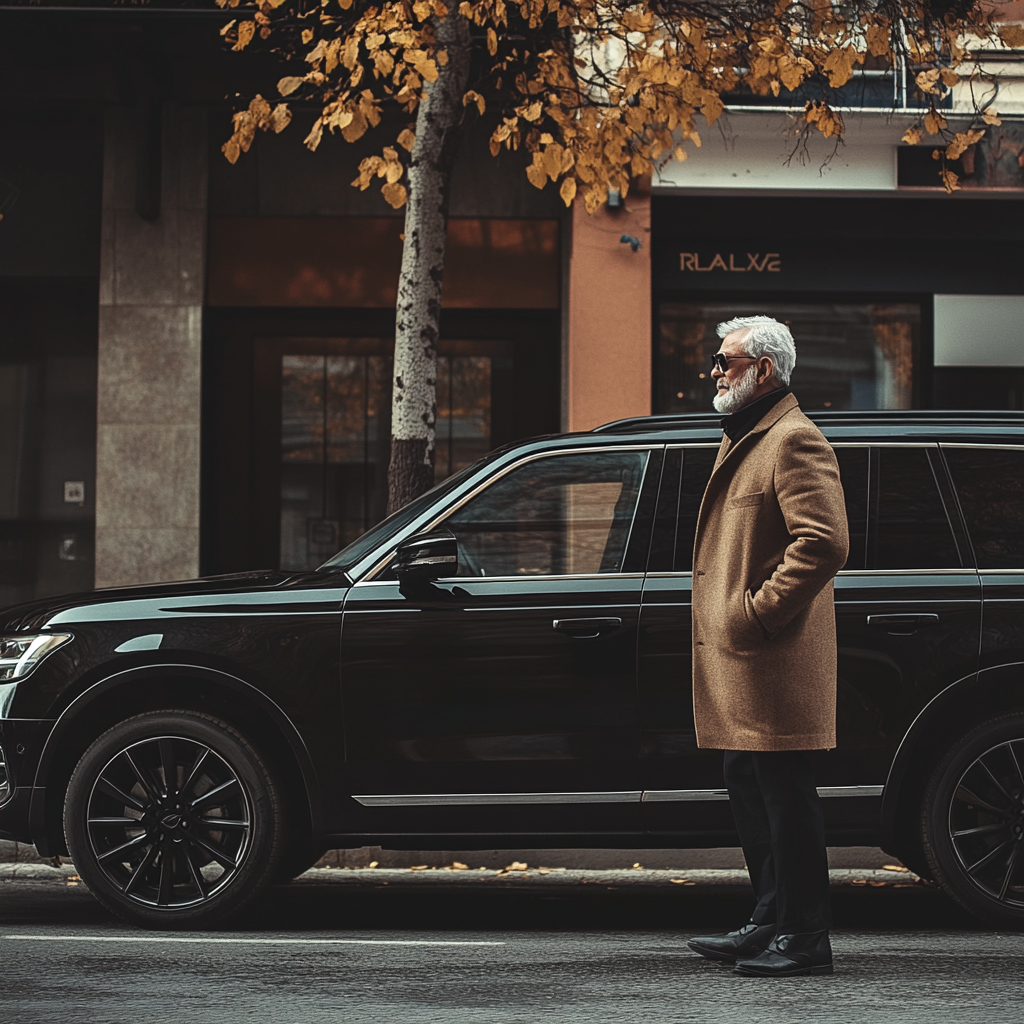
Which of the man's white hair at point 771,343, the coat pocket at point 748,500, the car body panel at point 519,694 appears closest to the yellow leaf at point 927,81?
the car body panel at point 519,694

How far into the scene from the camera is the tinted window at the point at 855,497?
585cm

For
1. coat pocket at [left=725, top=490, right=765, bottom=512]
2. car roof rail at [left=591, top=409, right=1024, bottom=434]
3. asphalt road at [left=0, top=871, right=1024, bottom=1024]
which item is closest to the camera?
asphalt road at [left=0, top=871, right=1024, bottom=1024]

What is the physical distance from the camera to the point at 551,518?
5918mm

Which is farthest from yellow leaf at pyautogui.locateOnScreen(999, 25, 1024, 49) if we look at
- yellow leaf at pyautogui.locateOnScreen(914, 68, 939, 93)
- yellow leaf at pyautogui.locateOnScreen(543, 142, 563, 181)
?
yellow leaf at pyautogui.locateOnScreen(543, 142, 563, 181)

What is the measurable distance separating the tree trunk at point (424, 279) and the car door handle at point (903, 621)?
3707mm

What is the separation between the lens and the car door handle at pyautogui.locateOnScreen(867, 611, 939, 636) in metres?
5.72

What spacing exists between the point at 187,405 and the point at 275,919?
6.74 meters

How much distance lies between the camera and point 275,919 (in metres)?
6.20

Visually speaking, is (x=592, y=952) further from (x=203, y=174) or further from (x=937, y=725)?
(x=203, y=174)

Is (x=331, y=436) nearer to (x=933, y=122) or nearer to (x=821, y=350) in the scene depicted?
(x=821, y=350)

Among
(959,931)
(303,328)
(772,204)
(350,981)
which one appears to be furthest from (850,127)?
(350,981)

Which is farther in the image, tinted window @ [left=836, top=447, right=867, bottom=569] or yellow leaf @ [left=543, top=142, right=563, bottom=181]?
yellow leaf @ [left=543, top=142, right=563, bottom=181]

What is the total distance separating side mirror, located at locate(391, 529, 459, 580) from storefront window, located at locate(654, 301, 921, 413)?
288 inches

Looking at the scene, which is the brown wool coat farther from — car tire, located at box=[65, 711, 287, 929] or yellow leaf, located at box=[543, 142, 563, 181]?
yellow leaf, located at box=[543, 142, 563, 181]
